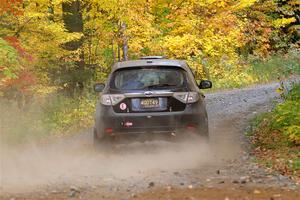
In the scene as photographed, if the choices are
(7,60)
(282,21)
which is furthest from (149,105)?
(282,21)

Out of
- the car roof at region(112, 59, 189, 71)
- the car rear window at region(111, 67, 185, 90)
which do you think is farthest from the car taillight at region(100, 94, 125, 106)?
the car roof at region(112, 59, 189, 71)

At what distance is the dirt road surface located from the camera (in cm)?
702

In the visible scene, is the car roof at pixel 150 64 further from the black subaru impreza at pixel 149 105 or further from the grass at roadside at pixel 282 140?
the grass at roadside at pixel 282 140

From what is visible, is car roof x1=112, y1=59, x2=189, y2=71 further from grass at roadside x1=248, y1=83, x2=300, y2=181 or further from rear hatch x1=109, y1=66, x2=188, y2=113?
grass at roadside x1=248, y1=83, x2=300, y2=181

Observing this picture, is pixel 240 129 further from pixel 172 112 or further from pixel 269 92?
pixel 269 92

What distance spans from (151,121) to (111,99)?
0.83 metres

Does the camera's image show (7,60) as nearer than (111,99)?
No

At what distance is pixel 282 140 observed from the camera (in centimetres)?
1038

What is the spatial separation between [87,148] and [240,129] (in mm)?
4185

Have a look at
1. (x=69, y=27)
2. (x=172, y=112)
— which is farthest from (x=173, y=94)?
(x=69, y=27)

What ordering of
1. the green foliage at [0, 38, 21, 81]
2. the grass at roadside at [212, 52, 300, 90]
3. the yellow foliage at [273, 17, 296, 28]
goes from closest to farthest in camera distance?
the green foliage at [0, 38, 21, 81] < the grass at roadside at [212, 52, 300, 90] < the yellow foliage at [273, 17, 296, 28]

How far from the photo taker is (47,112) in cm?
1527

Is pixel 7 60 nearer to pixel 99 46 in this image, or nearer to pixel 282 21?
pixel 99 46

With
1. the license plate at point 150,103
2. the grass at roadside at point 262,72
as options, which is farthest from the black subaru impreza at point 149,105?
the grass at roadside at point 262,72
